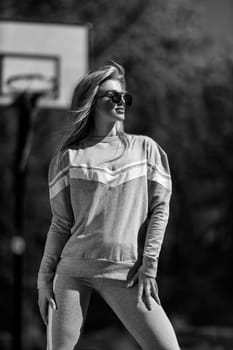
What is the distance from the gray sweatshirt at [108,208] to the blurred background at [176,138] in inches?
326

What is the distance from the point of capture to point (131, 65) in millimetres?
10953

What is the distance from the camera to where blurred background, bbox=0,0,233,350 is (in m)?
10.8

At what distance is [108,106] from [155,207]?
0.34 m

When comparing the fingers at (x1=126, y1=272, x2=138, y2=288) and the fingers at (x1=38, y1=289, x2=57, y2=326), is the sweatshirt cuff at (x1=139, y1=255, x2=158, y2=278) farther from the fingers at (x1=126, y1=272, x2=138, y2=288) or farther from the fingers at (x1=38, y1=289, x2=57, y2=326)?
the fingers at (x1=38, y1=289, x2=57, y2=326)

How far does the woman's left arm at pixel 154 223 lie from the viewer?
88.9 inches

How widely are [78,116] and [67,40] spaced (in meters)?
5.29

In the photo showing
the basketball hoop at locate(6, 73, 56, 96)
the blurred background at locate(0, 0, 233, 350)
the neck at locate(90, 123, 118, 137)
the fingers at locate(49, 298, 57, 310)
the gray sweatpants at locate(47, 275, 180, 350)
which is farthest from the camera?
the blurred background at locate(0, 0, 233, 350)

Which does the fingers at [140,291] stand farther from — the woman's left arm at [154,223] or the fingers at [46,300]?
A: the fingers at [46,300]

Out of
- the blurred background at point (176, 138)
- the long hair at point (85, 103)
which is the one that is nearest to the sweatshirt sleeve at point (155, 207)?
the long hair at point (85, 103)

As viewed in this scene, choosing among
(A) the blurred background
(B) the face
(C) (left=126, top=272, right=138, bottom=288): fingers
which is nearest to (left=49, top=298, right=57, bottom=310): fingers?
(C) (left=126, top=272, right=138, bottom=288): fingers

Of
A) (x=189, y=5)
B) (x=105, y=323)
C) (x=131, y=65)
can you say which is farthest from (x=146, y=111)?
(x=105, y=323)

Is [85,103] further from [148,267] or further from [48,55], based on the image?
[48,55]

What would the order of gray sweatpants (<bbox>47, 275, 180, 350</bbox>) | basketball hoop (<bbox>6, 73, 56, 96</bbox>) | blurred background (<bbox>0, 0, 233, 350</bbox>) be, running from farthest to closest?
blurred background (<bbox>0, 0, 233, 350</bbox>)
basketball hoop (<bbox>6, 73, 56, 96</bbox>)
gray sweatpants (<bbox>47, 275, 180, 350</bbox>)

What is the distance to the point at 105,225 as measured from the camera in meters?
2.28
